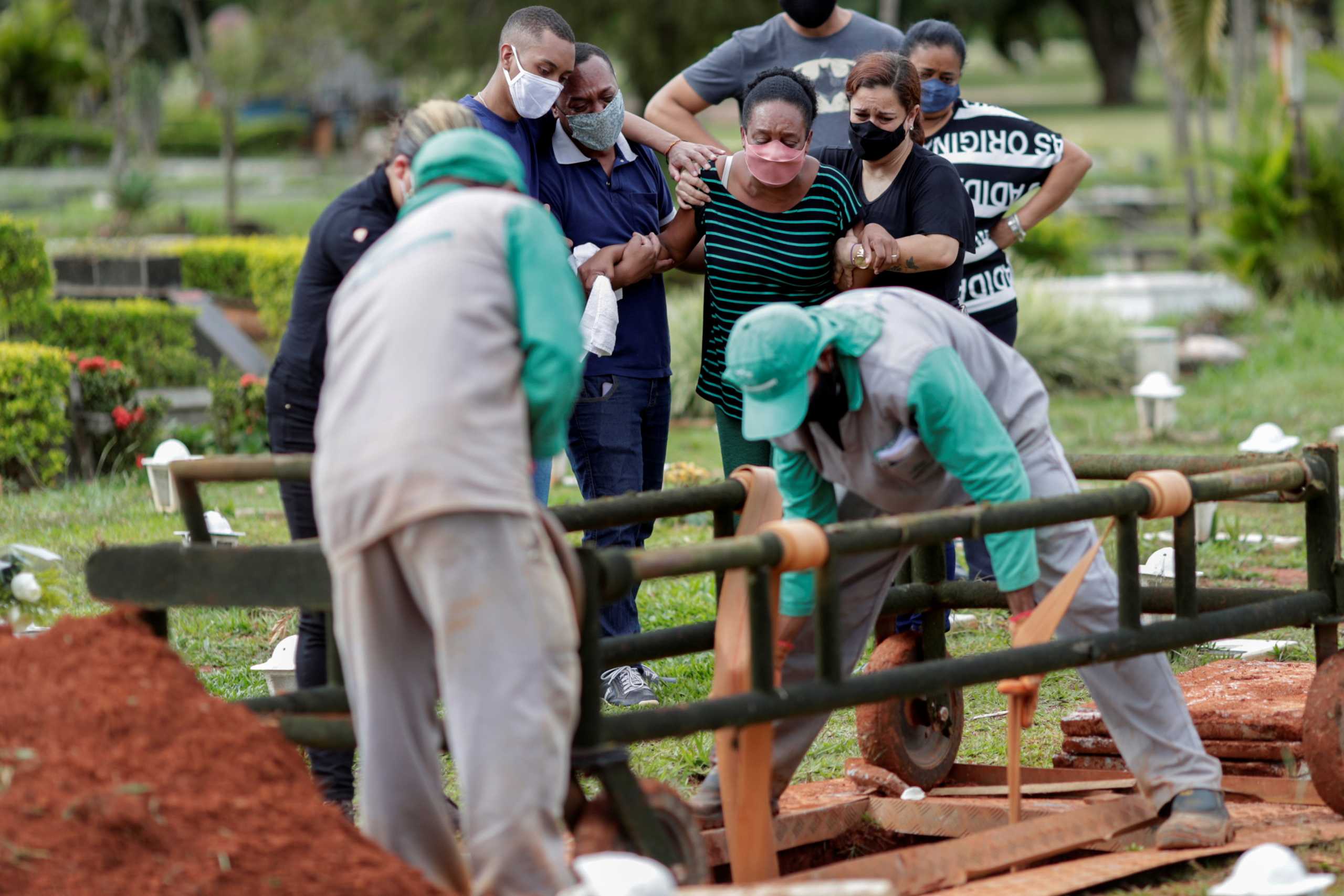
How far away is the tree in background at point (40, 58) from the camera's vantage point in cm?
3478

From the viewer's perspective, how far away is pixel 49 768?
3.16m

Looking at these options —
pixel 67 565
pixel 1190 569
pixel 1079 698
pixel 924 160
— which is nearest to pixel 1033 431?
pixel 1190 569

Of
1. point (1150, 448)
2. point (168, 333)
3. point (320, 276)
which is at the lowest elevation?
point (1150, 448)

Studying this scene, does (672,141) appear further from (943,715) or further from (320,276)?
(943,715)

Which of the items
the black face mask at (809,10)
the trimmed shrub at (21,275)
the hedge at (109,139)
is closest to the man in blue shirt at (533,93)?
the black face mask at (809,10)

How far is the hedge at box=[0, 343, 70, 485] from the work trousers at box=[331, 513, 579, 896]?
6274mm

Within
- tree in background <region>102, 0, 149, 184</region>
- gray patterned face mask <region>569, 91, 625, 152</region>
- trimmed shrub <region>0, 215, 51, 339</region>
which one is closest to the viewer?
gray patterned face mask <region>569, 91, 625, 152</region>

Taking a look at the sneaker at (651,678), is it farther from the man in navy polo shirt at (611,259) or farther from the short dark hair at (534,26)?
the short dark hair at (534,26)

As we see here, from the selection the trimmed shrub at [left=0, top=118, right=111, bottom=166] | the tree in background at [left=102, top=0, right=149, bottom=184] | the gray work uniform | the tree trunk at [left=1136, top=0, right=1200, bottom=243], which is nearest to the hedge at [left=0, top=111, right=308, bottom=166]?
the trimmed shrub at [left=0, top=118, right=111, bottom=166]

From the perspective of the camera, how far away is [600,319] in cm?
489

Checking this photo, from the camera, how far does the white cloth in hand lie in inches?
193

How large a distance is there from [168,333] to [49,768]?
8.66 metres

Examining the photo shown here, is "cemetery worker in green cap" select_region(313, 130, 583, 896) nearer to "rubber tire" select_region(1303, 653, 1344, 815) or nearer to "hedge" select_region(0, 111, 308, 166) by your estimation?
"rubber tire" select_region(1303, 653, 1344, 815)

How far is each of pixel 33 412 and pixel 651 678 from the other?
15.8 feet
